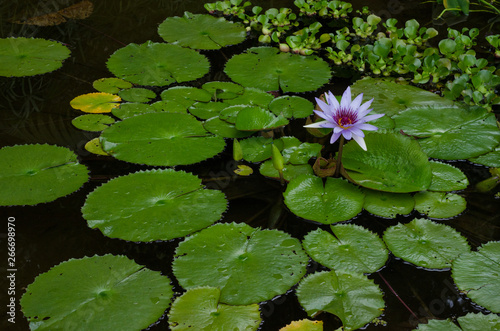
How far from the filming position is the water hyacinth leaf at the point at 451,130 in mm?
2432

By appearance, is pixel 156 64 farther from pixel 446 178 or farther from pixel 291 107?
pixel 446 178

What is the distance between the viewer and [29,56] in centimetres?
312

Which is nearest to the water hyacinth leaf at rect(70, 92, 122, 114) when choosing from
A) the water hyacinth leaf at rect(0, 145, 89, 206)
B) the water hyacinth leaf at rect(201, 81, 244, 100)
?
the water hyacinth leaf at rect(0, 145, 89, 206)

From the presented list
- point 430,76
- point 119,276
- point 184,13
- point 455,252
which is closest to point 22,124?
point 119,276

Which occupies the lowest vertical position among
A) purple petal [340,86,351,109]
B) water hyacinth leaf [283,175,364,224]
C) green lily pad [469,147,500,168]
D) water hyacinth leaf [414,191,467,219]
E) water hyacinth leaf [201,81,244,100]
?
water hyacinth leaf [283,175,364,224]

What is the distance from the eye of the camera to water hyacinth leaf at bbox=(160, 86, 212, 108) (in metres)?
2.74

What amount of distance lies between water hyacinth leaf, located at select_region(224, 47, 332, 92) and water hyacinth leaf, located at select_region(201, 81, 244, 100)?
0.22 feet

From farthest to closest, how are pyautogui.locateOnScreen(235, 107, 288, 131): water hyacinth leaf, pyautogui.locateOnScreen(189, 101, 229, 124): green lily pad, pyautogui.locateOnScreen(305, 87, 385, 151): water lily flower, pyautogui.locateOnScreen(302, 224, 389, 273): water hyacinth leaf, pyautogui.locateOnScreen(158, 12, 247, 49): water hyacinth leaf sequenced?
1. pyautogui.locateOnScreen(158, 12, 247, 49): water hyacinth leaf
2. pyautogui.locateOnScreen(189, 101, 229, 124): green lily pad
3. pyautogui.locateOnScreen(235, 107, 288, 131): water hyacinth leaf
4. pyautogui.locateOnScreen(305, 87, 385, 151): water lily flower
5. pyautogui.locateOnScreen(302, 224, 389, 273): water hyacinth leaf

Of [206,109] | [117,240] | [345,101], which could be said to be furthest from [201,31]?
[117,240]

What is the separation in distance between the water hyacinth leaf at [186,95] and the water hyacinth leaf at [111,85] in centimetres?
27

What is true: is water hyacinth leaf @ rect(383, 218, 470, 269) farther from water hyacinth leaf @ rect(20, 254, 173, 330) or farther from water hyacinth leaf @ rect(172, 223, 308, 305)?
water hyacinth leaf @ rect(20, 254, 173, 330)

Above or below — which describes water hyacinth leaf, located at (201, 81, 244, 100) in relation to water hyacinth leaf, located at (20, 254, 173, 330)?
above

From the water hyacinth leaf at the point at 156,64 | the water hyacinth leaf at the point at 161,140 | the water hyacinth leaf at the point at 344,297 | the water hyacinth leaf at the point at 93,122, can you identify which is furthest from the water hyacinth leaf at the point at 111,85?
the water hyacinth leaf at the point at 344,297

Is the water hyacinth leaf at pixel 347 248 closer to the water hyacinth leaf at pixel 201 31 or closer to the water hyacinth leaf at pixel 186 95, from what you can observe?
the water hyacinth leaf at pixel 186 95
